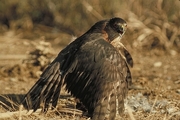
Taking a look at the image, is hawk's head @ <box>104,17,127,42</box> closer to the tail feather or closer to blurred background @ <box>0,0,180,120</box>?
the tail feather

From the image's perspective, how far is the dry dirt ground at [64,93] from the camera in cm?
478

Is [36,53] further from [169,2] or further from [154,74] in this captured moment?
[169,2]

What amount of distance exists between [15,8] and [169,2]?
3.18 m

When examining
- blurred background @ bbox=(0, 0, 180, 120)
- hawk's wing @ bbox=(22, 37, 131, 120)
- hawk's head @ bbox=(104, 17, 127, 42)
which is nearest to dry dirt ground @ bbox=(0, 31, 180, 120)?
blurred background @ bbox=(0, 0, 180, 120)

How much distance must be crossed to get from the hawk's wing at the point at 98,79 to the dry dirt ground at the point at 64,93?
0.21 meters

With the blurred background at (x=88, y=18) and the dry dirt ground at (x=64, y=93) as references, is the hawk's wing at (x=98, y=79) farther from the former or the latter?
the blurred background at (x=88, y=18)

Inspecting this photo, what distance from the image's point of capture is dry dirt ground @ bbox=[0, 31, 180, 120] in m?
4.78

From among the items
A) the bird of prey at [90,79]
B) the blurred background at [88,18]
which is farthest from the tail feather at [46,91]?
the blurred background at [88,18]

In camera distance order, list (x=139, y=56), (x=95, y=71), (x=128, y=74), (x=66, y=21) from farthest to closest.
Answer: (x=66, y=21), (x=139, y=56), (x=128, y=74), (x=95, y=71)

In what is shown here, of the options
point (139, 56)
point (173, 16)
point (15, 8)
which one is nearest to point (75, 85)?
point (139, 56)

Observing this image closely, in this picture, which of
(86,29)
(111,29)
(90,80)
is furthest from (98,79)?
(86,29)

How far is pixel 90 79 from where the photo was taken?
4543 millimetres

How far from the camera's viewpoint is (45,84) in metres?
4.73

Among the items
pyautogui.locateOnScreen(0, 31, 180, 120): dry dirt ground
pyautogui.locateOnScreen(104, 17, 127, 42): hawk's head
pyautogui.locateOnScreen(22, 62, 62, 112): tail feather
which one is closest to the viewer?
pyautogui.locateOnScreen(22, 62, 62, 112): tail feather
